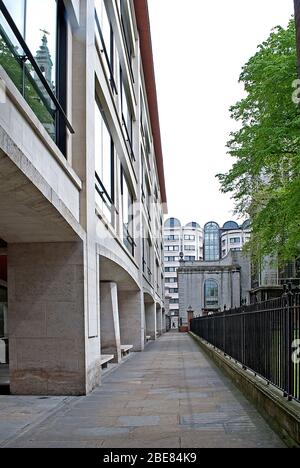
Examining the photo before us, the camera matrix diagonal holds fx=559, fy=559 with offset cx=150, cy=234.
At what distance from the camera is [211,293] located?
69000 millimetres

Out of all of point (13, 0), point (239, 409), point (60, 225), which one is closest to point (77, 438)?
point (239, 409)

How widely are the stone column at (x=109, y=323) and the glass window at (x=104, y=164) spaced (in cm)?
270

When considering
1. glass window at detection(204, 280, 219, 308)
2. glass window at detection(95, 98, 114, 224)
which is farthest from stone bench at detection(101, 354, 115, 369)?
glass window at detection(204, 280, 219, 308)

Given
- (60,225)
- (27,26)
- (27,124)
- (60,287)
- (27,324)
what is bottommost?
(27,324)

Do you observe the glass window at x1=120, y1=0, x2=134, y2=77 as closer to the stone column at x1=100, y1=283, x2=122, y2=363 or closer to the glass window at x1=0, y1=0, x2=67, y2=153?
the stone column at x1=100, y1=283, x2=122, y2=363

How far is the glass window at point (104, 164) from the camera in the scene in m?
13.7

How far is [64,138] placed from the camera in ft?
32.9

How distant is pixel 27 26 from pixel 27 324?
15.9ft

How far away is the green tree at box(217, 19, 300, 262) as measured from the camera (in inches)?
653

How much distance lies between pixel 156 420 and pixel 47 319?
3245 mm

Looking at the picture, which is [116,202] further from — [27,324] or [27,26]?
[27,26]

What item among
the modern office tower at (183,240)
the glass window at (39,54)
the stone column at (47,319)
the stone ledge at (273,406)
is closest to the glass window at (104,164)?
the glass window at (39,54)

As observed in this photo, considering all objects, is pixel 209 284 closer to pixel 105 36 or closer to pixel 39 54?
pixel 105 36
